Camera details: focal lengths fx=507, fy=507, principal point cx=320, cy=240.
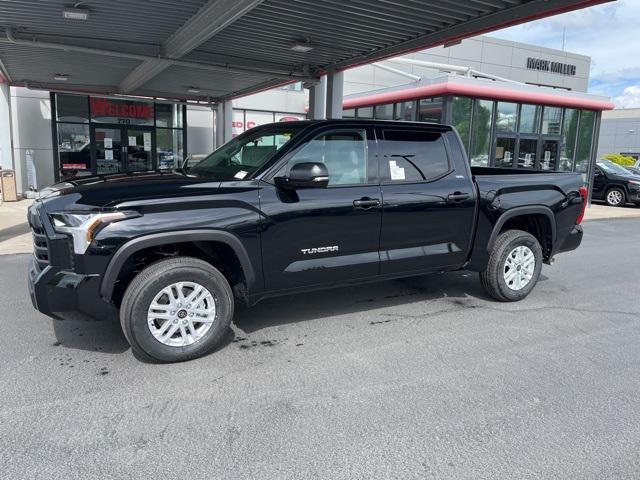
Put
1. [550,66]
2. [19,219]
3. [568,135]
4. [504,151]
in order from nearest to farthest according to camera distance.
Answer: [19,219] → [504,151] → [568,135] → [550,66]

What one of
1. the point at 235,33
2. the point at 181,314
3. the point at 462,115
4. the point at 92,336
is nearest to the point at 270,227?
the point at 181,314

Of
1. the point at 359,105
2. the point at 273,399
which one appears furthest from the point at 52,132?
the point at 273,399

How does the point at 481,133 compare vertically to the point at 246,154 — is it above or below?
above

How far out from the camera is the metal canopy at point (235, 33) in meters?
7.49

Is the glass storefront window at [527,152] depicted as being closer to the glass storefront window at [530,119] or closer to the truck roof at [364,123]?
the glass storefront window at [530,119]

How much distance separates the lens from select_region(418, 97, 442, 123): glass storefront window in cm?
1530

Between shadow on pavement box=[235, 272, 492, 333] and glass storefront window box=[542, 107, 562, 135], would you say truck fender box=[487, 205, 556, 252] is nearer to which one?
shadow on pavement box=[235, 272, 492, 333]

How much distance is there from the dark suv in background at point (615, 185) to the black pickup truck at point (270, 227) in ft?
47.4

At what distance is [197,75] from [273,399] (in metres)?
11.4

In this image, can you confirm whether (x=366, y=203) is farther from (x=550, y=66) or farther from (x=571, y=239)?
(x=550, y=66)

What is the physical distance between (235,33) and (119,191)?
6.37m

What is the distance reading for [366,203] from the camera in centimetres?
454

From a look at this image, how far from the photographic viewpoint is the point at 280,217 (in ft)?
13.6

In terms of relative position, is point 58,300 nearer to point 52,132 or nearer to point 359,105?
point 52,132
